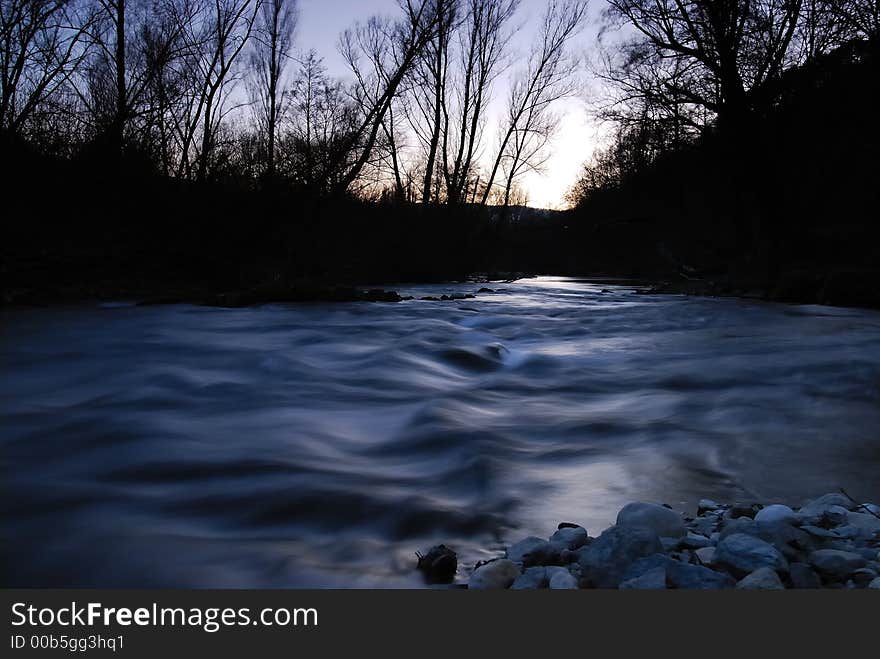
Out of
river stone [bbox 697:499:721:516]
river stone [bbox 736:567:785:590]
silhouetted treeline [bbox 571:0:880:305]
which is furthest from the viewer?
silhouetted treeline [bbox 571:0:880:305]

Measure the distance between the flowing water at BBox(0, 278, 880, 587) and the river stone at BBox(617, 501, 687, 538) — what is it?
296mm

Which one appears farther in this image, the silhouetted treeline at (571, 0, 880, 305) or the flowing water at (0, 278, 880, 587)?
the silhouetted treeline at (571, 0, 880, 305)

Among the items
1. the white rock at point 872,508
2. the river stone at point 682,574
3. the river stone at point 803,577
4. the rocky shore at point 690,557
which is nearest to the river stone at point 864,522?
the rocky shore at point 690,557

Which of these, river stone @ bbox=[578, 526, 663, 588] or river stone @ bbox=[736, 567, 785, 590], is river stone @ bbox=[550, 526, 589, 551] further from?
river stone @ bbox=[736, 567, 785, 590]

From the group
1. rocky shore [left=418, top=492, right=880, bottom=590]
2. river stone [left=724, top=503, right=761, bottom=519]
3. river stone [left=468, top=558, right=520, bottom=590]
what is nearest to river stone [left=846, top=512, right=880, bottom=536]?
rocky shore [left=418, top=492, right=880, bottom=590]

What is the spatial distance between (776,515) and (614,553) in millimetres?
625

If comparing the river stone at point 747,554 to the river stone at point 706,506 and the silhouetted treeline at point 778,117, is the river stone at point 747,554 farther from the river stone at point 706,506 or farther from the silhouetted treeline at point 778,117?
the silhouetted treeline at point 778,117

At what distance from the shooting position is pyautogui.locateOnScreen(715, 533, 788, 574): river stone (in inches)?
65.8

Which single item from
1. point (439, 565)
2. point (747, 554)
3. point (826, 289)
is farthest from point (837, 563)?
point (826, 289)

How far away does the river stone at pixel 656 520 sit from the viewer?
1.97m

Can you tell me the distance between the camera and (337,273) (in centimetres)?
1683

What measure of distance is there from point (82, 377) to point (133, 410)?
4.44 ft

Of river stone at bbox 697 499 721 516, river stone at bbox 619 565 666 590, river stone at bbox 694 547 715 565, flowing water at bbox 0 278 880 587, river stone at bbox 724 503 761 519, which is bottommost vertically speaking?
flowing water at bbox 0 278 880 587

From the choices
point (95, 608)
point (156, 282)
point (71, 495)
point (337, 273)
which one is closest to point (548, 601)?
point (95, 608)
